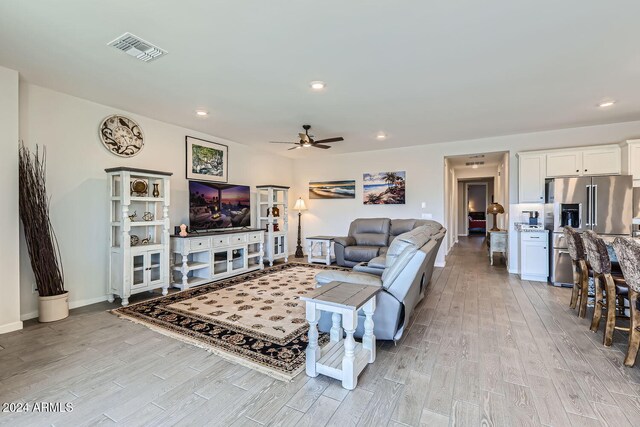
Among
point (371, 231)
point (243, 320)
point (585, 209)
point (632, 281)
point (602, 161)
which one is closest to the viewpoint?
point (632, 281)

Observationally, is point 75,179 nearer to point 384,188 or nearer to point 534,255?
point 384,188

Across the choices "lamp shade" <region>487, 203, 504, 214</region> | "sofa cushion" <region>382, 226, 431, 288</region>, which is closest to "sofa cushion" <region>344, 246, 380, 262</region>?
"sofa cushion" <region>382, 226, 431, 288</region>

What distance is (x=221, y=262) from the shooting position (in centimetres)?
518

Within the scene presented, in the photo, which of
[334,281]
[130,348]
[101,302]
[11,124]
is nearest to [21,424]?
[130,348]

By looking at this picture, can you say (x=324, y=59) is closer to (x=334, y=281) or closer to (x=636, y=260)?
(x=334, y=281)

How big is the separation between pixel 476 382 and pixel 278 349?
1.55 m

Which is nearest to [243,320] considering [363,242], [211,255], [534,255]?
[211,255]

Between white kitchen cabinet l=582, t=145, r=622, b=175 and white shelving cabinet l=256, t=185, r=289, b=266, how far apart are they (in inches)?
215

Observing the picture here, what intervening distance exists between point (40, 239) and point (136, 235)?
111 cm

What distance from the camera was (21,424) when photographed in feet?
5.62

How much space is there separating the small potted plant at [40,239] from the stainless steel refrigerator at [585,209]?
6.89 meters

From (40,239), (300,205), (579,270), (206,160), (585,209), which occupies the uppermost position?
(206,160)

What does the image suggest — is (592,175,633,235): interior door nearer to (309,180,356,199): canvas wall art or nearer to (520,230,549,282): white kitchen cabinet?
(520,230,549,282): white kitchen cabinet

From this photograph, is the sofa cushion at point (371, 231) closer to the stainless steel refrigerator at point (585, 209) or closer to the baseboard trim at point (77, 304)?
the stainless steel refrigerator at point (585, 209)
